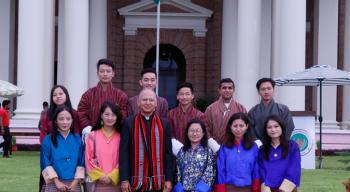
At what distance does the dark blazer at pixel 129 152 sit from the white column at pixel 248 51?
15.8 metres

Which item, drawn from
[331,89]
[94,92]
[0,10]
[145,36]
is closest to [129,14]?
[145,36]

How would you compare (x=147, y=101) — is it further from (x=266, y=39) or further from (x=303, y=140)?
(x=266, y=39)

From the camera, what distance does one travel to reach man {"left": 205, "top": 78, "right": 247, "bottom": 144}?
33.5 ft

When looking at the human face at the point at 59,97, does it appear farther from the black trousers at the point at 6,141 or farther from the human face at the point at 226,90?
the black trousers at the point at 6,141

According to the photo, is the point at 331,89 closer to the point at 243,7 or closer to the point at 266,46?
the point at 266,46

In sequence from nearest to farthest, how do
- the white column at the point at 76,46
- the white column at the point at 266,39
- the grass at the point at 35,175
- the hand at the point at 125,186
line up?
1. the hand at the point at 125,186
2. the grass at the point at 35,175
3. the white column at the point at 76,46
4. the white column at the point at 266,39

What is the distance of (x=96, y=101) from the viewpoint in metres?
9.77

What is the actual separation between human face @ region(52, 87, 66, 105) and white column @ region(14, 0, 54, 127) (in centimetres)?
1467

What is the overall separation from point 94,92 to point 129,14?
20.9m

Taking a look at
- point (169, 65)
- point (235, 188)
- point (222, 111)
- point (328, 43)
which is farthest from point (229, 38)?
point (235, 188)

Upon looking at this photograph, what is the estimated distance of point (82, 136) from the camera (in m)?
9.38

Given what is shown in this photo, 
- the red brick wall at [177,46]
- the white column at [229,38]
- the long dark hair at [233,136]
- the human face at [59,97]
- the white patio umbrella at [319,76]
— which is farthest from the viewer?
the red brick wall at [177,46]

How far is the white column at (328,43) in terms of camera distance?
28.9 m

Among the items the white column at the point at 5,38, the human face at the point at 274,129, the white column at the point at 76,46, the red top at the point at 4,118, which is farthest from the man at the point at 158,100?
the white column at the point at 5,38
